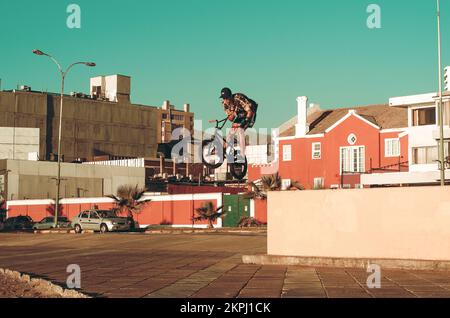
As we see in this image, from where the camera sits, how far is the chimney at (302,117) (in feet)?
218

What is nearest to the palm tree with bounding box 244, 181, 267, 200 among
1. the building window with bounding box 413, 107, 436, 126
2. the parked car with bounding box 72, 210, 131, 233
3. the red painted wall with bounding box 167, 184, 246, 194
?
the parked car with bounding box 72, 210, 131, 233

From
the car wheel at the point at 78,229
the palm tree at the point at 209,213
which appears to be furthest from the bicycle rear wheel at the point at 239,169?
the car wheel at the point at 78,229

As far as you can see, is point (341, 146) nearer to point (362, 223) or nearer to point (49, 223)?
point (49, 223)

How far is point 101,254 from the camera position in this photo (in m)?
24.3

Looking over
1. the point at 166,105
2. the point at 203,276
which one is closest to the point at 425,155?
the point at 203,276

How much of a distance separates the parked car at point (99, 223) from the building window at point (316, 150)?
82.0 ft

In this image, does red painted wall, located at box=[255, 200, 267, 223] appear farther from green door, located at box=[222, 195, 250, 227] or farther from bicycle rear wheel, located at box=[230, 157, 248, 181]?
bicycle rear wheel, located at box=[230, 157, 248, 181]

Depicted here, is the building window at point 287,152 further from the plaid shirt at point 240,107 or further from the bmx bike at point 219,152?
the bmx bike at point 219,152

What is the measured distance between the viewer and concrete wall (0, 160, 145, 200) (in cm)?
7775

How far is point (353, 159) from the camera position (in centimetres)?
6141

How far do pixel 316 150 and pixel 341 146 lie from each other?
3066mm

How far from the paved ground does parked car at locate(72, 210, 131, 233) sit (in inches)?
681
